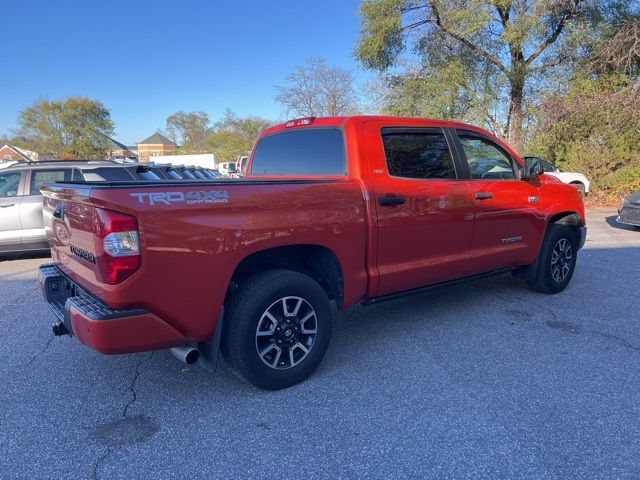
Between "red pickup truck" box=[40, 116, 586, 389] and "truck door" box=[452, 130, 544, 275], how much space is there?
0.02 m

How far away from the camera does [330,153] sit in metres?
3.83

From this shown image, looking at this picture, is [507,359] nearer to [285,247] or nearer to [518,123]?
[285,247]

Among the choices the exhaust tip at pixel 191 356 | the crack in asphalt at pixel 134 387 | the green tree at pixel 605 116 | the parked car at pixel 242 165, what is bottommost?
the crack in asphalt at pixel 134 387

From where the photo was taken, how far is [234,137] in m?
57.0

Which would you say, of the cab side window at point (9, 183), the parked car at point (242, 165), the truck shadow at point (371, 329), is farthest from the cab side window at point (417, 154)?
the cab side window at point (9, 183)

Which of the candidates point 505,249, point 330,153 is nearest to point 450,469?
point 330,153

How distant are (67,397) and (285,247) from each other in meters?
1.88

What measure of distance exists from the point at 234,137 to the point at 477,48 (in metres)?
44.3

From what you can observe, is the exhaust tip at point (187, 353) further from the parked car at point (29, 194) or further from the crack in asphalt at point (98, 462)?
the parked car at point (29, 194)

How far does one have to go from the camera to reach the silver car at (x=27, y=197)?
7.50 metres

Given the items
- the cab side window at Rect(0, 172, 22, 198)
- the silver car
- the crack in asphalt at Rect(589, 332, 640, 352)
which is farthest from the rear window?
the cab side window at Rect(0, 172, 22, 198)

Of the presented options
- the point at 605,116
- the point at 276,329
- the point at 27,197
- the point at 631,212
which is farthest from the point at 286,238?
the point at 605,116

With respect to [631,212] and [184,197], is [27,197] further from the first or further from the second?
[631,212]

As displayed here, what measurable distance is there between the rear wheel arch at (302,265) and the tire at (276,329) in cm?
11
